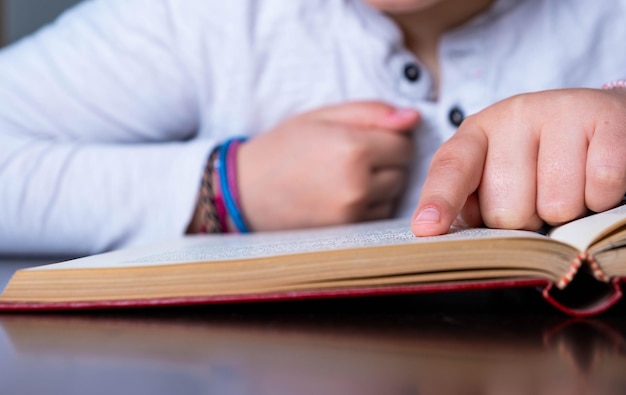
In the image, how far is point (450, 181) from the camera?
1.40 feet

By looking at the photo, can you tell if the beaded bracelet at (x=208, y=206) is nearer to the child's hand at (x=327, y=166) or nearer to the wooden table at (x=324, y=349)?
the child's hand at (x=327, y=166)

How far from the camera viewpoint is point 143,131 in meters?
0.97

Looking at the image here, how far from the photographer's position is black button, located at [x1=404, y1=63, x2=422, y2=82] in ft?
2.85

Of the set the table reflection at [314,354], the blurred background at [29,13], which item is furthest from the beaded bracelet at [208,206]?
the blurred background at [29,13]

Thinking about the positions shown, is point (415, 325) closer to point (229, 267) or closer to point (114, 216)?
point (229, 267)

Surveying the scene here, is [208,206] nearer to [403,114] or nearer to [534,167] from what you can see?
[403,114]

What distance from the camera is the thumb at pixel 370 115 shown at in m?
0.75

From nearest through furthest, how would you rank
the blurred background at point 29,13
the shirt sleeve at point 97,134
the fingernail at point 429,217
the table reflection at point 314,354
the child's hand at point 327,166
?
the table reflection at point 314,354 < the fingernail at point 429,217 < the child's hand at point 327,166 < the shirt sleeve at point 97,134 < the blurred background at point 29,13

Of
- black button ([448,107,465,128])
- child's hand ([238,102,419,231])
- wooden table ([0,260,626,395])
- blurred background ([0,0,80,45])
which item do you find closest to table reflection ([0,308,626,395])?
wooden table ([0,260,626,395])

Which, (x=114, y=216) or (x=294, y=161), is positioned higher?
(x=294, y=161)

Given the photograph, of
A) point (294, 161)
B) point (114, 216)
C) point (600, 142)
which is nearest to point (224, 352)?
point (600, 142)

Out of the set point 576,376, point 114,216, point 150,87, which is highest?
point 576,376

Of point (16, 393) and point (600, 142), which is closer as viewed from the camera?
point (16, 393)

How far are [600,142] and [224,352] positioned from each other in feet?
0.88
